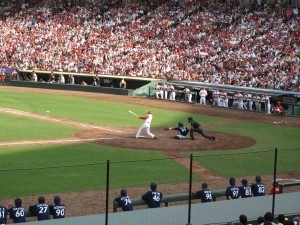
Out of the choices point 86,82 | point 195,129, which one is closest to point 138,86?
point 86,82

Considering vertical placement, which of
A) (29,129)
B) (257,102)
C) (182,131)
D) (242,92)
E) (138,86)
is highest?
(242,92)

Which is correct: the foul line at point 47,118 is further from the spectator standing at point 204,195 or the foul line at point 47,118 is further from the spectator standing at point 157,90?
the spectator standing at point 204,195

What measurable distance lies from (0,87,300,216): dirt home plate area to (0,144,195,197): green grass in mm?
541

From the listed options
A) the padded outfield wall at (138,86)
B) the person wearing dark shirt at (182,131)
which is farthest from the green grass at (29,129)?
the padded outfield wall at (138,86)

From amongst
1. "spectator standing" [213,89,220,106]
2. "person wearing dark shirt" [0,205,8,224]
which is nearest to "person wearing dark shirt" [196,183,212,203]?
"person wearing dark shirt" [0,205,8,224]

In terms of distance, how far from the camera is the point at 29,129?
2961cm

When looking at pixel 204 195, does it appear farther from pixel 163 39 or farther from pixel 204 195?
pixel 163 39

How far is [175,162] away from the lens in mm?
22078

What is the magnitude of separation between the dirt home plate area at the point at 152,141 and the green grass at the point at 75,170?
1.77 ft

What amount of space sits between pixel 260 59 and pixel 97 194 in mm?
30405

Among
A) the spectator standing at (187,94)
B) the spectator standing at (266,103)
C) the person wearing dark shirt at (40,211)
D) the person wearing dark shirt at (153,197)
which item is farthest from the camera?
the spectator standing at (187,94)

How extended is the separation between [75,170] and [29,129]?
10.1 meters

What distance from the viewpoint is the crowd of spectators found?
150 ft

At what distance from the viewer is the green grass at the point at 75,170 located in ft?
58.3
